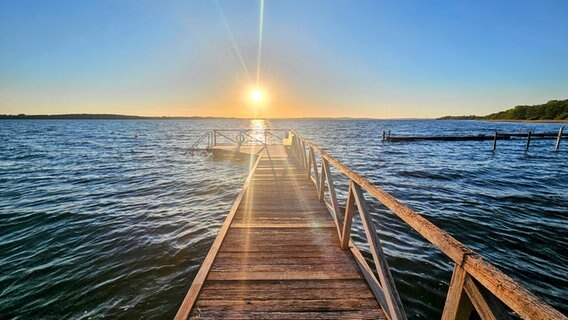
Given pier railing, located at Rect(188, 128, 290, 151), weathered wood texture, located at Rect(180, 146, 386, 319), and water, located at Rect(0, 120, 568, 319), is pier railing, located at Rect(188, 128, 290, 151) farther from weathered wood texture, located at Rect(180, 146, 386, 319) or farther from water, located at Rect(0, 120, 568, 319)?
weathered wood texture, located at Rect(180, 146, 386, 319)

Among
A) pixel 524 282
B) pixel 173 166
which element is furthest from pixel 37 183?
pixel 524 282

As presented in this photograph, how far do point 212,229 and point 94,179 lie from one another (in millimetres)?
10084

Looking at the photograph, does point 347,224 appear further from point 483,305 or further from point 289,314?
point 483,305

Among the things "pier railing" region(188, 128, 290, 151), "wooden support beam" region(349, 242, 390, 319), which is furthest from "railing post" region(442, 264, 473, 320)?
"pier railing" region(188, 128, 290, 151)

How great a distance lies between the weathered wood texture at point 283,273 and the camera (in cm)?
283

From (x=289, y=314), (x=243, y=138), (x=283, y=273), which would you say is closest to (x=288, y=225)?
(x=283, y=273)

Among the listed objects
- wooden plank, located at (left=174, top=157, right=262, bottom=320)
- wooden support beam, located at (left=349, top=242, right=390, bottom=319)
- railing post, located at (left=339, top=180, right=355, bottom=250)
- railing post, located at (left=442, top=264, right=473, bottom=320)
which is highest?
railing post, located at (left=442, top=264, right=473, bottom=320)

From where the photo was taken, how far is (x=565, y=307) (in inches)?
179

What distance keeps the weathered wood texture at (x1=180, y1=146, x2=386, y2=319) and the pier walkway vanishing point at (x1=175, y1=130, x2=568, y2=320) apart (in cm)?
1

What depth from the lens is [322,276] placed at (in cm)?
344

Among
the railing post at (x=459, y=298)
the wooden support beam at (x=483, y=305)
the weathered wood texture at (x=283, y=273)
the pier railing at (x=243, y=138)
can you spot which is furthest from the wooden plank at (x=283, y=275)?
the pier railing at (x=243, y=138)

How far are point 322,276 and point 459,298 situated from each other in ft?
6.47

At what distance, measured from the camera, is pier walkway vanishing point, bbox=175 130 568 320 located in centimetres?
150

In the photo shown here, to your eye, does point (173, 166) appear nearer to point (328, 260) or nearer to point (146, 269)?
point (146, 269)
